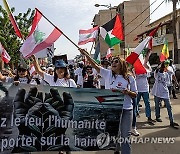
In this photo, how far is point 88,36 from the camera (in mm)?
9281

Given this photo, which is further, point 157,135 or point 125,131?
point 157,135

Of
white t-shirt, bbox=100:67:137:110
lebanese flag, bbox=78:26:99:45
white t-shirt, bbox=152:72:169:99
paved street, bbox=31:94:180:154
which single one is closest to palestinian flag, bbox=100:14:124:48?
lebanese flag, bbox=78:26:99:45

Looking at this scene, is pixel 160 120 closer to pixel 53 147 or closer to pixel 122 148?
pixel 122 148

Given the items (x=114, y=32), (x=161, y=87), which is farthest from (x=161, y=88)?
(x=114, y=32)

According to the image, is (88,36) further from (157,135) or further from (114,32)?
(157,135)

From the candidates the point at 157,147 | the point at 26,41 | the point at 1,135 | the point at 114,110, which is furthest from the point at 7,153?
the point at 157,147

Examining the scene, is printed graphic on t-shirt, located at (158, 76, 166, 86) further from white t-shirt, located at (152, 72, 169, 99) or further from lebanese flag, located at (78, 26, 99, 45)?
lebanese flag, located at (78, 26, 99, 45)

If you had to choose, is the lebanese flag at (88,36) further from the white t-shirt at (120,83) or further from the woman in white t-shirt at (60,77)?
the white t-shirt at (120,83)

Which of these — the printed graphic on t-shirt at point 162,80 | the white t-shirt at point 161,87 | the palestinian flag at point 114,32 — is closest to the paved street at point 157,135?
the white t-shirt at point 161,87

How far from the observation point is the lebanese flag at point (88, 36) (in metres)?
9.20

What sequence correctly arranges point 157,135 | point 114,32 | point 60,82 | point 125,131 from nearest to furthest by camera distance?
point 125,131, point 60,82, point 157,135, point 114,32

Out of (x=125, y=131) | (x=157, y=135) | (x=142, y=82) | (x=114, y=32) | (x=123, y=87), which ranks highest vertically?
(x=114, y=32)

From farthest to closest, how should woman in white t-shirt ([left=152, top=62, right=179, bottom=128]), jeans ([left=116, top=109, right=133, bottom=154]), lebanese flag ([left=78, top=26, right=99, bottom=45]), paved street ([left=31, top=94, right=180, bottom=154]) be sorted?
lebanese flag ([left=78, top=26, right=99, bottom=45]), woman in white t-shirt ([left=152, top=62, right=179, bottom=128]), paved street ([left=31, top=94, right=180, bottom=154]), jeans ([left=116, top=109, right=133, bottom=154])

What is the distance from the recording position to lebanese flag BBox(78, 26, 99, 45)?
30.2 ft
